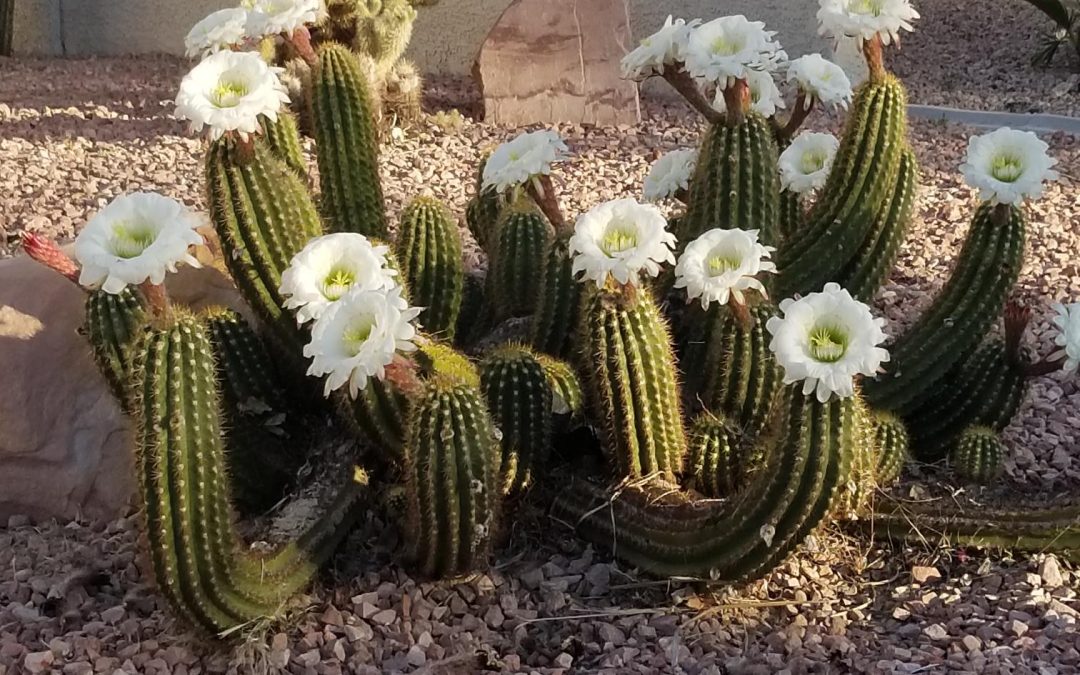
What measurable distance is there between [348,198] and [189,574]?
1.29m

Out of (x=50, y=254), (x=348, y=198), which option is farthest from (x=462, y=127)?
(x=50, y=254)

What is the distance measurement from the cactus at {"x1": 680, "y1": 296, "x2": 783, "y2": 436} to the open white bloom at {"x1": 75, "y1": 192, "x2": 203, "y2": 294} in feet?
3.92

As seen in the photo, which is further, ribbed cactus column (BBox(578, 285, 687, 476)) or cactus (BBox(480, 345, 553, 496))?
cactus (BBox(480, 345, 553, 496))

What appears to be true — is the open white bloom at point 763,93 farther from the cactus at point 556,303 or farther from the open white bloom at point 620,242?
the open white bloom at point 620,242

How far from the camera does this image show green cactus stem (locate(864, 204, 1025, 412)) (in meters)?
2.84

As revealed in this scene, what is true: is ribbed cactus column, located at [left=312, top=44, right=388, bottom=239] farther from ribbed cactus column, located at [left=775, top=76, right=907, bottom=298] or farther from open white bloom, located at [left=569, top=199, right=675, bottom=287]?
ribbed cactus column, located at [left=775, top=76, right=907, bottom=298]

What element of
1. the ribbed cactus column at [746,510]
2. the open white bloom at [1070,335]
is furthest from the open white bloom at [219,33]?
the open white bloom at [1070,335]

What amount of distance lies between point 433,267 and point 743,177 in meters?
0.86

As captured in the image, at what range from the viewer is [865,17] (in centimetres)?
280

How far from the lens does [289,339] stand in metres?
2.75

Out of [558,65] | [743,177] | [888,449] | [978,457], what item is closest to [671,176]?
[743,177]

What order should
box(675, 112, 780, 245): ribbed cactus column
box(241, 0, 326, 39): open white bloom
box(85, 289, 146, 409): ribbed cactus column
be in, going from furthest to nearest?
1. box(675, 112, 780, 245): ribbed cactus column
2. box(241, 0, 326, 39): open white bloom
3. box(85, 289, 146, 409): ribbed cactus column

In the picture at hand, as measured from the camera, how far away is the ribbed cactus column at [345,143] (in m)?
3.02

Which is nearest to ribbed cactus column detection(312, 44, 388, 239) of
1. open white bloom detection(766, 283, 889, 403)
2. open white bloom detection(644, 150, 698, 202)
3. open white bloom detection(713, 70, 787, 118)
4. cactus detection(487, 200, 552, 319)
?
cactus detection(487, 200, 552, 319)
